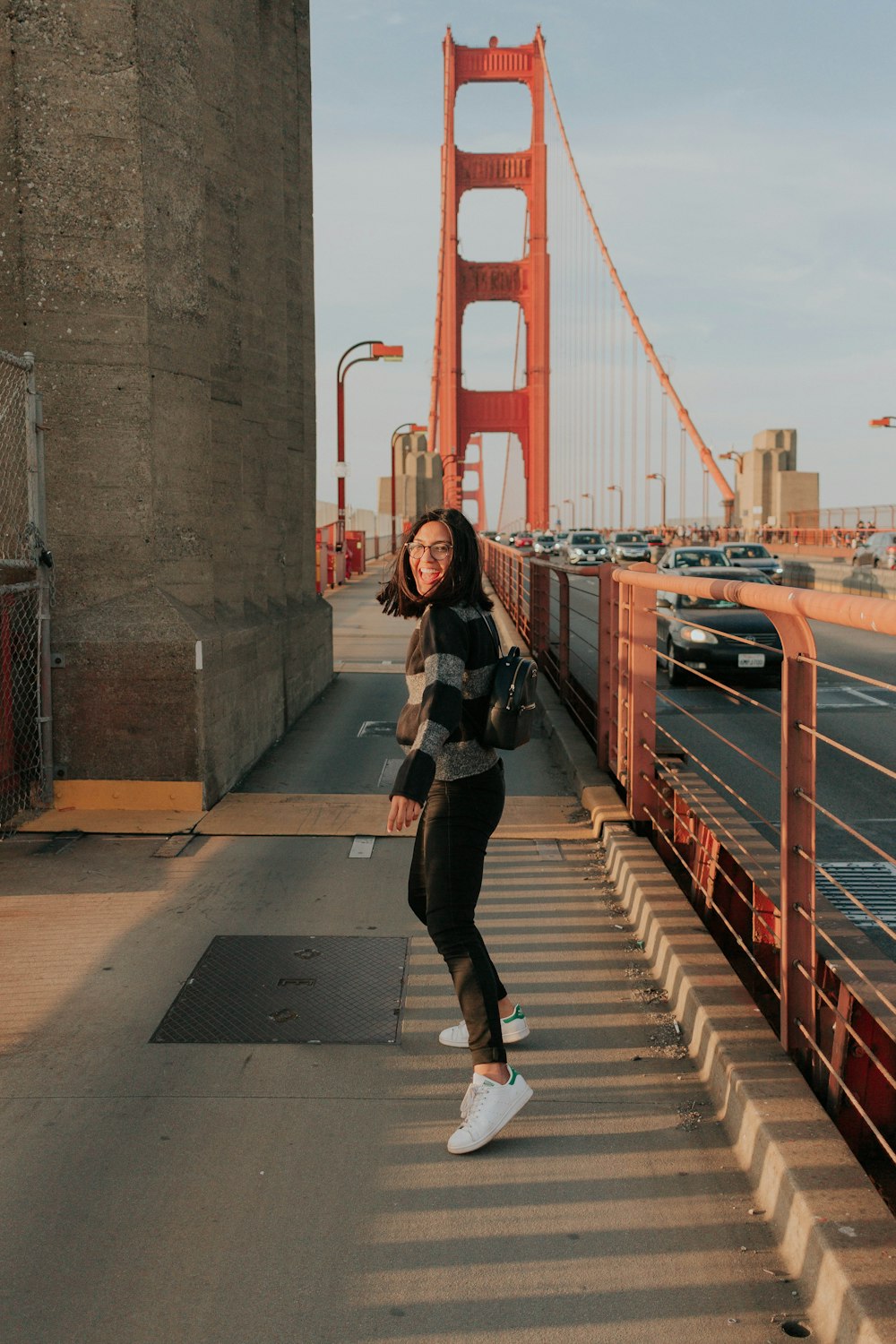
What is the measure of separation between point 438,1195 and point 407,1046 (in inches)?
38.1

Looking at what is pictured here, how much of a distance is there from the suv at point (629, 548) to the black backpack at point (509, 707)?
4082 cm

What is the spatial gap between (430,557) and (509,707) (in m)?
0.50

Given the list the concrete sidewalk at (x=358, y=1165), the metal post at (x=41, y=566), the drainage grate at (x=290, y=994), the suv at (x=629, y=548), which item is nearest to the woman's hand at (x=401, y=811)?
the concrete sidewalk at (x=358, y=1165)

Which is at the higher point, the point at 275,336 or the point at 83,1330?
the point at 275,336

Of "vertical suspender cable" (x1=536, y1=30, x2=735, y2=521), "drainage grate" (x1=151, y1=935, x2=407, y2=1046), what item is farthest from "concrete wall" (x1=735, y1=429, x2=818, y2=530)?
"drainage grate" (x1=151, y1=935, x2=407, y2=1046)

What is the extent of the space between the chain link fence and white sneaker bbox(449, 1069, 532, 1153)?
4169 millimetres

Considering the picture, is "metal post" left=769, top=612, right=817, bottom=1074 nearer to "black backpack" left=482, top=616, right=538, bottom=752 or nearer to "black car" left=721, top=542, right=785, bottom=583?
"black backpack" left=482, top=616, right=538, bottom=752

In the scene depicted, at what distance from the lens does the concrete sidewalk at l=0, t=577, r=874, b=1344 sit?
8.93 ft

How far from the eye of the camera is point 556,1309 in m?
2.72

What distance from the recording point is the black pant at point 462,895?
11.9ft

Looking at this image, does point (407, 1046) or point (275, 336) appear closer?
point (407, 1046)

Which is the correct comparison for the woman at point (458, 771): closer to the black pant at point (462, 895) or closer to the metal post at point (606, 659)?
the black pant at point (462, 895)

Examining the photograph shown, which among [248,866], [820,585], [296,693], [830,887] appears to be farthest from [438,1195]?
[820,585]

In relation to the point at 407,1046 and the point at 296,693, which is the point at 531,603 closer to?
the point at 296,693
